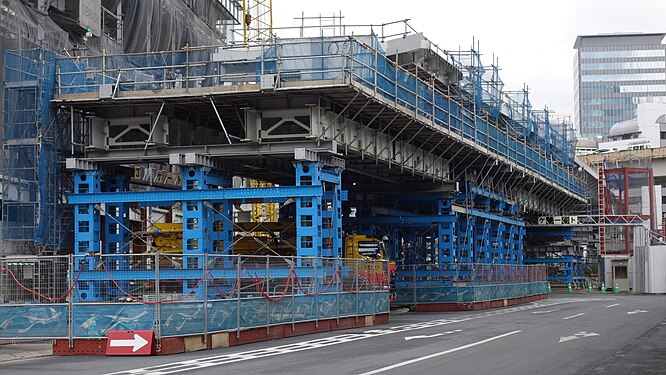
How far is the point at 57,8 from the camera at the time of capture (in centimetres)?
4791

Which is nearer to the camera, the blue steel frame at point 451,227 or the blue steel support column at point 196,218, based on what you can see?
the blue steel support column at point 196,218

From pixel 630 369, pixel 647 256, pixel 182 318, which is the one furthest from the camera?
pixel 647 256

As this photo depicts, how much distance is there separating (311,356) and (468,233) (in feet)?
110

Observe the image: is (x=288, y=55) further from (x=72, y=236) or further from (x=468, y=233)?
(x=468, y=233)

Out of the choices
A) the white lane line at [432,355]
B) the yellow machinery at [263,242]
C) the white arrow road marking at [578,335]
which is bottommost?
the white arrow road marking at [578,335]

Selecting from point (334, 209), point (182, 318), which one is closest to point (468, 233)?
point (334, 209)

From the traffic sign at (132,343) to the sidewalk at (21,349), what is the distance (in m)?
1.79

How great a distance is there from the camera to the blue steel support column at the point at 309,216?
3155 centimetres

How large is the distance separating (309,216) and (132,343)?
1330 cm

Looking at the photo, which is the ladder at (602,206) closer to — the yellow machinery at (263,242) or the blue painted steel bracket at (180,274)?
the yellow machinery at (263,242)

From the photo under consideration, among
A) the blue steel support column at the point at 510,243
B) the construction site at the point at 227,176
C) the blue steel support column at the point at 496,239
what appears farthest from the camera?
the blue steel support column at the point at 510,243

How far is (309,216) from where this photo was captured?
32875 mm

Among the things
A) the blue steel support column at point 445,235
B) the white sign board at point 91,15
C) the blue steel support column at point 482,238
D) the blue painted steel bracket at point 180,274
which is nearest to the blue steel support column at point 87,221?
the blue painted steel bracket at point 180,274

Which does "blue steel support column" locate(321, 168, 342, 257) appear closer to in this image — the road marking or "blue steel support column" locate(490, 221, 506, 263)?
the road marking
